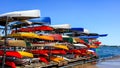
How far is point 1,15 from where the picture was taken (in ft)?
74.1

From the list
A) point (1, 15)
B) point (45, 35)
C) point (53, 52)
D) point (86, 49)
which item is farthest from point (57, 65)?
point (86, 49)

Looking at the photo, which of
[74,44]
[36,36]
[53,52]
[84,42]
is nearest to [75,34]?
[84,42]

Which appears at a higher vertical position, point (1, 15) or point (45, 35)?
point (1, 15)

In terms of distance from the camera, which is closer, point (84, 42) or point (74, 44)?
point (74, 44)

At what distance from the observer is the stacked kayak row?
76.1 feet

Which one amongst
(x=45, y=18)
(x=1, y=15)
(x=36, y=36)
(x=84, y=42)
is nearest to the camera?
(x=1, y=15)

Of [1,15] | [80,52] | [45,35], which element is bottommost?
[80,52]

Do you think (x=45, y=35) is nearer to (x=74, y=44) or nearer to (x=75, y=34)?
(x=74, y=44)

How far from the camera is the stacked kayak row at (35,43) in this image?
23192 mm

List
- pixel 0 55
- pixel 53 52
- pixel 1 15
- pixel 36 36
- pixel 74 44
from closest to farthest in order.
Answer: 1. pixel 1 15
2. pixel 0 55
3. pixel 36 36
4. pixel 53 52
5. pixel 74 44

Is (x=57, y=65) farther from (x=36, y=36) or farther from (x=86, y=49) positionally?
(x=86, y=49)

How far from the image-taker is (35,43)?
29.4 metres

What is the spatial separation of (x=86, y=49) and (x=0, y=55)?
75.7 ft

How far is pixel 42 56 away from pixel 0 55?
6704 mm
